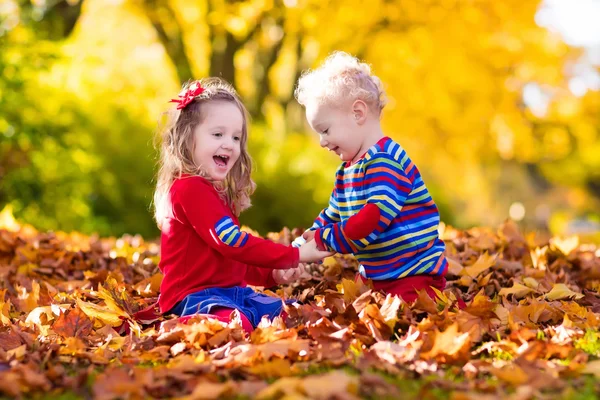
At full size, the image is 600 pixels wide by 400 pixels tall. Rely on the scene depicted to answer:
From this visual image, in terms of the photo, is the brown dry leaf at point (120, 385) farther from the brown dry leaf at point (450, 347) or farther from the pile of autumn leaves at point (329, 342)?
the brown dry leaf at point (450, 347)

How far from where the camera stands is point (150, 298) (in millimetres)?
4094

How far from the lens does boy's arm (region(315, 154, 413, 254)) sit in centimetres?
337

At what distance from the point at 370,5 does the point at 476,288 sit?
10.0 metres

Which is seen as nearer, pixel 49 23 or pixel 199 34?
pixel 49 23

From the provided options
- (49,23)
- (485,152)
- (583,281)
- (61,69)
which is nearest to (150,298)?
(583,281)

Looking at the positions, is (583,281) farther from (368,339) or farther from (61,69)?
(61,69)

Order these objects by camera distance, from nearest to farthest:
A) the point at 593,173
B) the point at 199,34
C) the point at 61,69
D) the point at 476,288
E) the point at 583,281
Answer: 1. the point at 476,288
2. the point at 583,281
3. the point at 61,69
4. the point at 199,34
5. the point at 593,173

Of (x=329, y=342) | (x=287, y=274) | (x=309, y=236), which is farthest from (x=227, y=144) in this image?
(x=329, y=342)

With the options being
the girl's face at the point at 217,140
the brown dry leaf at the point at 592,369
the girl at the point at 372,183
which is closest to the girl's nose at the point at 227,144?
the girl's face at the point at 217,140

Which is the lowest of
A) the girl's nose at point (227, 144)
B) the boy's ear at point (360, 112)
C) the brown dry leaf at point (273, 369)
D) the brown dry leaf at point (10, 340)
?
the brown dry leaf at point (273, 369)

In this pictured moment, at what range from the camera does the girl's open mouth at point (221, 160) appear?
3.65m

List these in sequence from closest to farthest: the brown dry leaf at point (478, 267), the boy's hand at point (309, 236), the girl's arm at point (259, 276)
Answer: the boy's hand at point (309, 236) < the girl's arm at point (259, 276) < the brown dry leaf at point (478, 267)

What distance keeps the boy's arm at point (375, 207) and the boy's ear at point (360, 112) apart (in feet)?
0.72

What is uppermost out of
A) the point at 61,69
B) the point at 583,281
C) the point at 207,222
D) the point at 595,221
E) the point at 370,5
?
the point at 370,5
